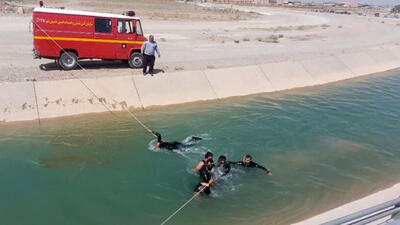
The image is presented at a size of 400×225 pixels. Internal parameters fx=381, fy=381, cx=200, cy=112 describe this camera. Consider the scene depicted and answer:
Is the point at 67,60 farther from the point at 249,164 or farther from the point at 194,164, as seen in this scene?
the point at 249,164

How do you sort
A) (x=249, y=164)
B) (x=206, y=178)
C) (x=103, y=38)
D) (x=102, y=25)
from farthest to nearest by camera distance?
(x=103, y=38), (x=102, y=25), (x=249, y=164), (x=206, y=178)

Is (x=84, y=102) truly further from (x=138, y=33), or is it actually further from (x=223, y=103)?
(x=223, y=103)

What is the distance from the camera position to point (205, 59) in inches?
907

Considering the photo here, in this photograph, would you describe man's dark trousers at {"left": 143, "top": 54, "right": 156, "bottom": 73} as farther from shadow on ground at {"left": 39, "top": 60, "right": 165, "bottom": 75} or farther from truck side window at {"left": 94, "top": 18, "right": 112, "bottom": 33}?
truck side window at {"left": 94, "top": 18, "right": 112, "bottom": 33}

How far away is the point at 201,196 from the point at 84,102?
8.09 m

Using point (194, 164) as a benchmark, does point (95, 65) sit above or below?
above

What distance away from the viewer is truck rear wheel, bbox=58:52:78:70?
17.4 m

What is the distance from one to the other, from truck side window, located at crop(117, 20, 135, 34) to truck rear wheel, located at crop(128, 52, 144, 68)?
1.13 metres

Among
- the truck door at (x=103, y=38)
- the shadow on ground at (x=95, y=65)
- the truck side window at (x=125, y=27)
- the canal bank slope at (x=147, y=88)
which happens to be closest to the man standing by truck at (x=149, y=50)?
the canal bank slope at (x=147, y=88)

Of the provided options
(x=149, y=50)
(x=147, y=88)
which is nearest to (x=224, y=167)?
(x=147, y=88)

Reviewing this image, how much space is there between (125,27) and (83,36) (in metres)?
1.98

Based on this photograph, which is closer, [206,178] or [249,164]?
[206,178]

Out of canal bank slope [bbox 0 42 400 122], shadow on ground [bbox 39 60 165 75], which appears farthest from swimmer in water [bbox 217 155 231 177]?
shadow on ground [bbox 39 60 165 75]

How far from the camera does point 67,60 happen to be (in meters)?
17.5
